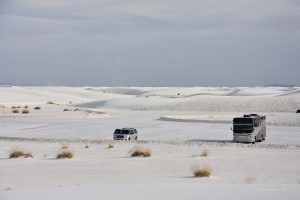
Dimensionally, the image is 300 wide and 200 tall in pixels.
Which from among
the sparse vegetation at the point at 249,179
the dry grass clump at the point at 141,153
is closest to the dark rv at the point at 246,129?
the dry grass clump at the point at 141,153

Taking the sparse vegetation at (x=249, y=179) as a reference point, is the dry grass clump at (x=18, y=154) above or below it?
above

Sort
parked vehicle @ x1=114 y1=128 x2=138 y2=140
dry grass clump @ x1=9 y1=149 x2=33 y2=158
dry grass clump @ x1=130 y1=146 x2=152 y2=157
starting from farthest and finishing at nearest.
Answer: parked vehicle @ x1=114 y1=128 x2=138 y2=140
dry grass clump @ x1=130 y1=146 x2=152 y2=157
dry grass clump @ x1=9 y1=149 x2=33 y2=158

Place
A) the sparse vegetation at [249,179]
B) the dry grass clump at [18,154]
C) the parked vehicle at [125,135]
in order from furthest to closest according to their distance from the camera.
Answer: the parked vehicle at [125,135], the dry grass clump at [18,154], the sparse vegetation at [249,179]

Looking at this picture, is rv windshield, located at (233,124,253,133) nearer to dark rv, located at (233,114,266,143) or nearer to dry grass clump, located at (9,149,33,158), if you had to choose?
dark rv, located at (233,114,266,143)

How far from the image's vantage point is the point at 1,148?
3094cm

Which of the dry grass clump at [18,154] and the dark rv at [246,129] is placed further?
the dark rv at [246,129]

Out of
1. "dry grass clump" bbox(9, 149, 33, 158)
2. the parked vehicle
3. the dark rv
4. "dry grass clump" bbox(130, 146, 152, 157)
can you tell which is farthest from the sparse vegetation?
the parked vehicle

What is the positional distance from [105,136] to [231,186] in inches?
1049

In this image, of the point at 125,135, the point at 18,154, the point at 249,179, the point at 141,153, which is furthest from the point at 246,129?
the point at 249,179

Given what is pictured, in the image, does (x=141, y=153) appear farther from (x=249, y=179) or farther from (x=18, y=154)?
(x=249, y=179)

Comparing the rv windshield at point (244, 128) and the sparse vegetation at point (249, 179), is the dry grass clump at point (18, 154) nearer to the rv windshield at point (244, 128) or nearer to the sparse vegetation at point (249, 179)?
the sparse vegetation at point (249, 179)

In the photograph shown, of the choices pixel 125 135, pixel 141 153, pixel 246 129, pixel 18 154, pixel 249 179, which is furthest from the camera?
pixel 125 135

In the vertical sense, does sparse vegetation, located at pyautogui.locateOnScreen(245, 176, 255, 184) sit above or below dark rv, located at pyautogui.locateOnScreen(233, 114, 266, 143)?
below

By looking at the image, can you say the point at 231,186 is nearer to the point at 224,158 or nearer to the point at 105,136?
the point at 224,158
